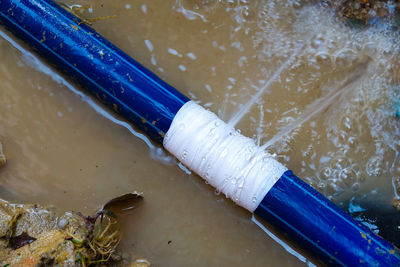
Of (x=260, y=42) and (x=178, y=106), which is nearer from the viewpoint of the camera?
(x=178, y=106)

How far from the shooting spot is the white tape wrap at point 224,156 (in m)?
1.72

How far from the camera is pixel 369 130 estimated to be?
1972 mm

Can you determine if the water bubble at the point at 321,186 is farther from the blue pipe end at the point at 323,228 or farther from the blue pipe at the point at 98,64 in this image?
the blue pipe at the point at 98,64

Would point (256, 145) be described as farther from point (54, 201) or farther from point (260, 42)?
point (54, 201)

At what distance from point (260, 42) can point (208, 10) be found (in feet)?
0.95

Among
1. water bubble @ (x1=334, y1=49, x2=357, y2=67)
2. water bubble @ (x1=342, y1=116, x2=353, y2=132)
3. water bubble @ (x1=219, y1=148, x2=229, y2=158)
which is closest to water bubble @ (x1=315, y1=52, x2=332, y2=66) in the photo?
water bubble @ (x1=334, y1=49, x2=357, y2=67)

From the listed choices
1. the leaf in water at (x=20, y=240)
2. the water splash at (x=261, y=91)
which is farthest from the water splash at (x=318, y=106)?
the leaf in water at (x=20, y=240)

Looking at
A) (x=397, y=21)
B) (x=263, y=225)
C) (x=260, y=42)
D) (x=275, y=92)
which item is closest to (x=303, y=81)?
(x=275, y=92)

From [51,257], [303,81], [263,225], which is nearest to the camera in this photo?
[51,257]

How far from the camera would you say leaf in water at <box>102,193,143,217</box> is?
179cm

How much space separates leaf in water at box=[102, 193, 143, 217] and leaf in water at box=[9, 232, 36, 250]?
0.31 metres

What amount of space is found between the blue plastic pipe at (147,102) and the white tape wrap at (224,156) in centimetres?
4

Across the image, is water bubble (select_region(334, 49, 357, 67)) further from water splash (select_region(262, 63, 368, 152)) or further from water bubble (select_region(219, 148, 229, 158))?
water bubble (select_region(219, 148, 229, 158))

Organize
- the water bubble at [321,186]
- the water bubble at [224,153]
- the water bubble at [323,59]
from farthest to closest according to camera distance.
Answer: the water bubble at [323,59], the water bubble at [321,186], the water bubble at [224,153]
